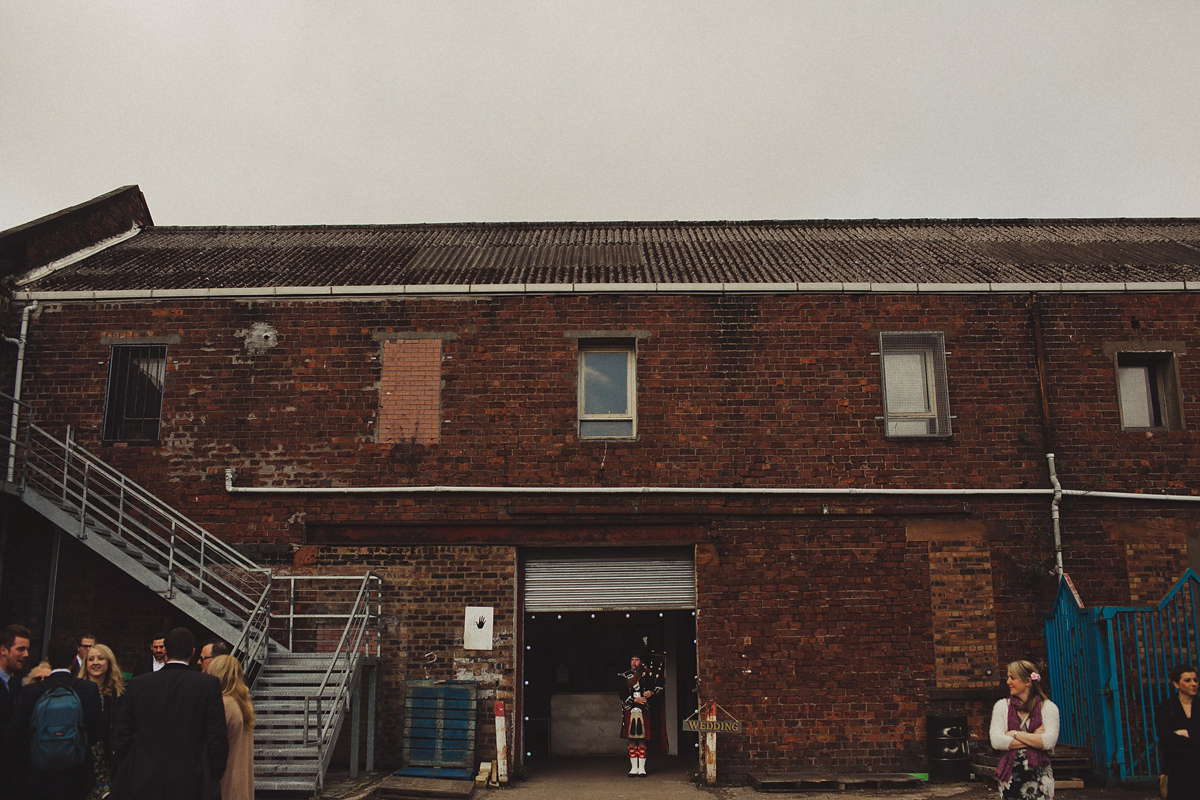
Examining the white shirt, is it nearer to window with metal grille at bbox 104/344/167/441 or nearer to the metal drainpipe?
the metal drainpipe

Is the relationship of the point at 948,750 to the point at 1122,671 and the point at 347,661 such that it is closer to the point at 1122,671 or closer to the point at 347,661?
the point at 1122,671

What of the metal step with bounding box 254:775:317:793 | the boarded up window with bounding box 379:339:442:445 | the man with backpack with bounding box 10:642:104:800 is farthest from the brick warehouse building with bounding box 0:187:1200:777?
the man with backpack with bounding box 10:642:104:800

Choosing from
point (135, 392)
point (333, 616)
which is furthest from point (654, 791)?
point (135, 392)

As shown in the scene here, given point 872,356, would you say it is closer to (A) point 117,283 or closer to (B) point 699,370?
(B) point 699,370

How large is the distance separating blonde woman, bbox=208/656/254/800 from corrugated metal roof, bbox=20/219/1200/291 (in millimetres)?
7786

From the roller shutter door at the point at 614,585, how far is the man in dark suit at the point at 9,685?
7.14 m

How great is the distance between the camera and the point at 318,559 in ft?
41.1

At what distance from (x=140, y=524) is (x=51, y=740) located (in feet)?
20.0

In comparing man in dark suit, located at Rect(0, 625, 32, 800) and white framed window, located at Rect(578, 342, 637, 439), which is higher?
white framed window, located at Rect(578, 342, 637, 439)

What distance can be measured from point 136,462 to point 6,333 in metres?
2.51

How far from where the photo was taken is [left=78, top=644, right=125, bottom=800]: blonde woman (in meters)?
6.57

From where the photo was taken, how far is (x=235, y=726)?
6.08 metres

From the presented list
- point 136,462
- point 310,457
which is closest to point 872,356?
point 310,457

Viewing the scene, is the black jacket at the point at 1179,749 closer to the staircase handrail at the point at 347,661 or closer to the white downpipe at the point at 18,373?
the staircase handrail at the point at 347,661
